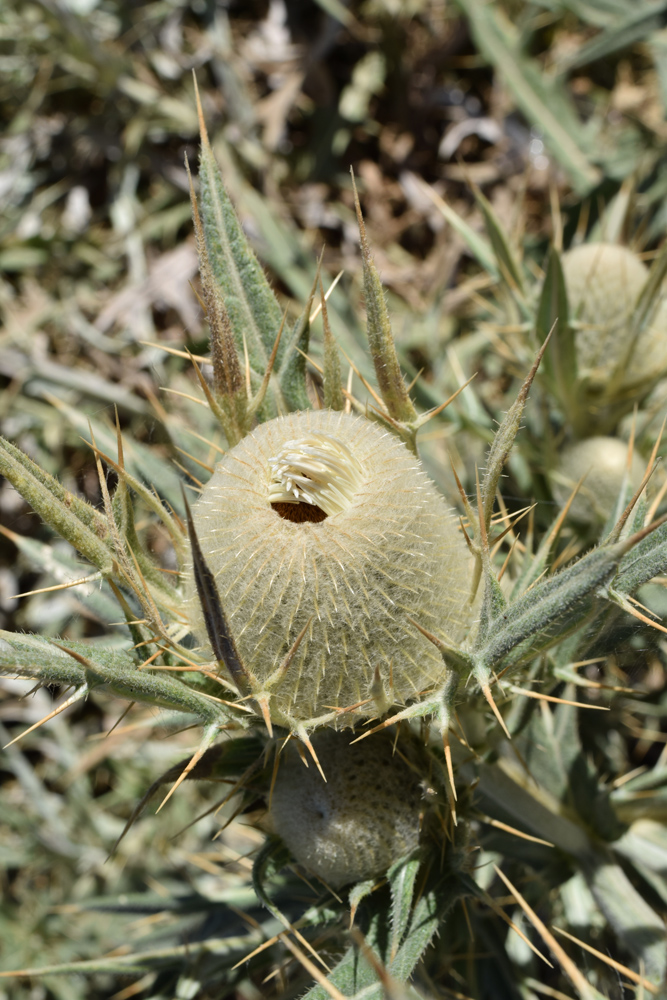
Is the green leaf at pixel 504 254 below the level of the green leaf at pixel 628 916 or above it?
above

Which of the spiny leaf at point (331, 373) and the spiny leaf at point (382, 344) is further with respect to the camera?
the spiny leaf at point (331, 373)

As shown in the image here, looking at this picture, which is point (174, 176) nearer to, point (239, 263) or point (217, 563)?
point (239, 263)

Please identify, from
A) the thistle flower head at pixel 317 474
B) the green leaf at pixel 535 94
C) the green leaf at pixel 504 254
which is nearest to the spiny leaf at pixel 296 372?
the thistle flower head at pixel 317 474

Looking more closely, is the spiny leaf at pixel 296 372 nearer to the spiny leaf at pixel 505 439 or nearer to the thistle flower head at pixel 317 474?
the thistle flower head at pixel 317 474

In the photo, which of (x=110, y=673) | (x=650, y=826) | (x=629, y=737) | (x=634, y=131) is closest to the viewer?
(x=110, y=673)

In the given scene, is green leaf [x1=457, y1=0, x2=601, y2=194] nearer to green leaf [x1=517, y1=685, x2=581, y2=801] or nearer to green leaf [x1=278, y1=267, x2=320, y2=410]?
green leaf [x1=278, y1=267, x2=320, y2=410]

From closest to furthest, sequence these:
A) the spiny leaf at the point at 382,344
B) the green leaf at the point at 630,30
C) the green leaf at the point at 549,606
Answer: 1. the green leaf at the point at 549,606
2. the spiny leaf at the point at 382,344
3. the green leaf at the point at 630,30

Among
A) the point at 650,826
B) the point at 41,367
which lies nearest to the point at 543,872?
the point at 650,826

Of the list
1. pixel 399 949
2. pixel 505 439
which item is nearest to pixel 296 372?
pixel 505 439
